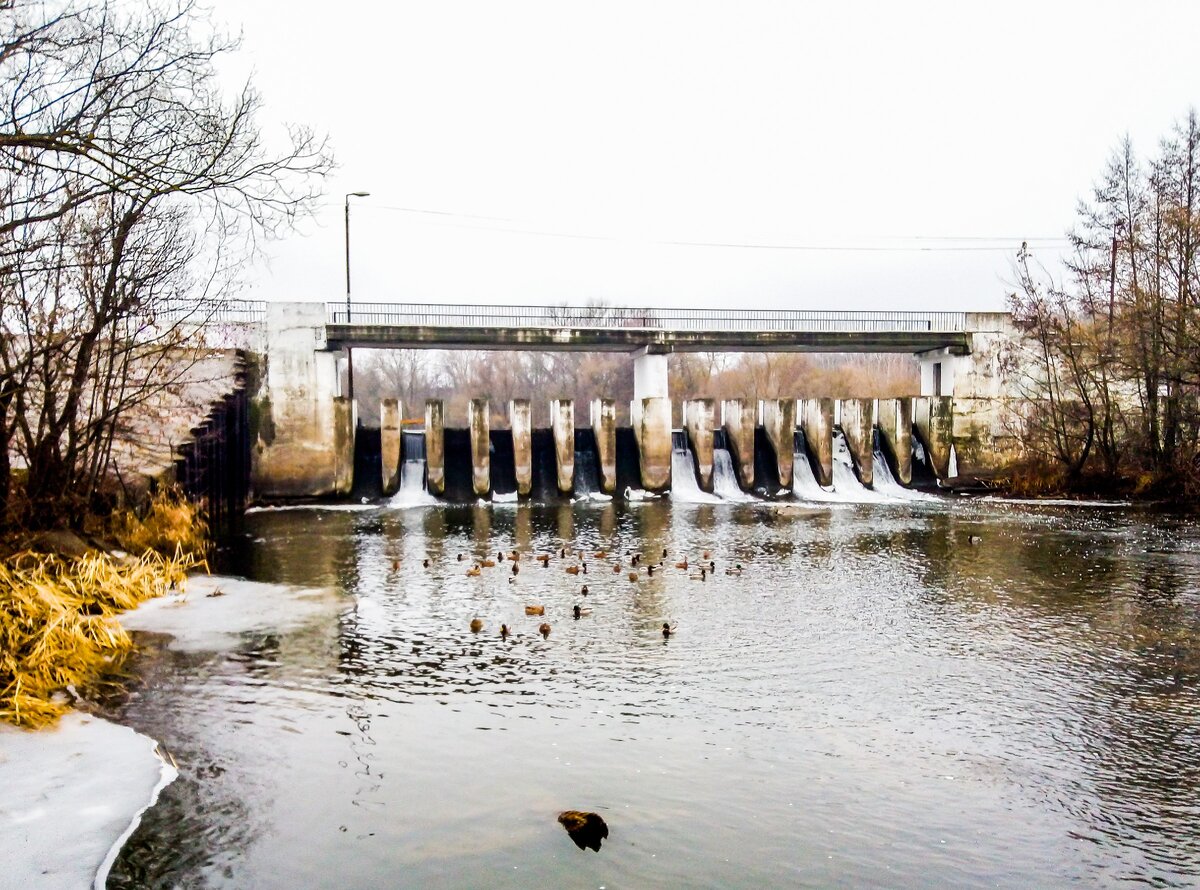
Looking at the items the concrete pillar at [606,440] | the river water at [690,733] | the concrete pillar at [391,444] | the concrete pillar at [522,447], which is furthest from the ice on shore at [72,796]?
the concrete pillar at [606,440]

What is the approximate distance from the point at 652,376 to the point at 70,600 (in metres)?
20.3

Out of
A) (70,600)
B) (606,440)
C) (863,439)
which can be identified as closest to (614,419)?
(606,440)

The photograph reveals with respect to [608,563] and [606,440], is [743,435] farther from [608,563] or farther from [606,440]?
[608,563]

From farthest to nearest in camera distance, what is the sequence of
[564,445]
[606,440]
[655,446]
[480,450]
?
[655,446] < [606,440] < [564,445] < [480,450]

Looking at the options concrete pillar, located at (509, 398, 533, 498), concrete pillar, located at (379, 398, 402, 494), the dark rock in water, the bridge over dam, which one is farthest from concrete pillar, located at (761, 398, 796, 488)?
the dark rock in water

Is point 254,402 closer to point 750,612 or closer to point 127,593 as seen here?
point 127,593

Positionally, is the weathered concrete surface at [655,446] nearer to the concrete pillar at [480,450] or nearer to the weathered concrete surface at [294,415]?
the concrete pillar at [480,450]

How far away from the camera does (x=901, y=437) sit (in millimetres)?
29141

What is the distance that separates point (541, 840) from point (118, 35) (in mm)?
8689

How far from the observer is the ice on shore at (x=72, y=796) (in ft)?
17.7

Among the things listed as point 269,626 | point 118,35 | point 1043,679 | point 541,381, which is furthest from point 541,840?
point 541,381

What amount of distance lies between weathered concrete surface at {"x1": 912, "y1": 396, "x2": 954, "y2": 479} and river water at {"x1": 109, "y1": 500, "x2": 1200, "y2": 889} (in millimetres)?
15281

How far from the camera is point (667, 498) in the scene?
26938 millimetres

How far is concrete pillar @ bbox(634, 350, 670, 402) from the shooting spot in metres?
29.1
